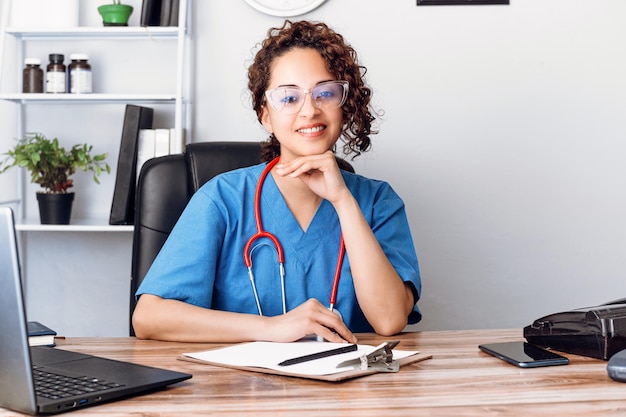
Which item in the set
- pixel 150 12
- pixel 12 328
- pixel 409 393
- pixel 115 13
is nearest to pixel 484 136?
pixel 150 12

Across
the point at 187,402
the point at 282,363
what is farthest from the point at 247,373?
the point at 187,402

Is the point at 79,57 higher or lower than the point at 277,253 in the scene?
higher

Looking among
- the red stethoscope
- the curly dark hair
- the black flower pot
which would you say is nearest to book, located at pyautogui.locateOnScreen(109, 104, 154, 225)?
the black flower pot

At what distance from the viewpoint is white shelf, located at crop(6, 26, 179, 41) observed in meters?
2.36

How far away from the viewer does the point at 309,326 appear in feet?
4.18

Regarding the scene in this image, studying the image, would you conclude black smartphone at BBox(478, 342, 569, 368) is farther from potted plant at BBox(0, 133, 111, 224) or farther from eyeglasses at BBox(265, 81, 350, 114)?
potted plant at BBox(0, 133, 111, 224)

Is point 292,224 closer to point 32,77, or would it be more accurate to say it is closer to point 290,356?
point 290,356

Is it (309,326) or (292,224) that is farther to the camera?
(292,224)

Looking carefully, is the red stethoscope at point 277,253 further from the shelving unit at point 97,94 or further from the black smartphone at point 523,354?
the shelving unit at point 97,94

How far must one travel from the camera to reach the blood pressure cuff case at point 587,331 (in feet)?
3.80

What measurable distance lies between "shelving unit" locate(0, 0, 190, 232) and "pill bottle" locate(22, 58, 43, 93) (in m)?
0.04

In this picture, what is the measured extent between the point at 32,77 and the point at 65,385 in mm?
1669

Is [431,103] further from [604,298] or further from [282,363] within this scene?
[282,363]

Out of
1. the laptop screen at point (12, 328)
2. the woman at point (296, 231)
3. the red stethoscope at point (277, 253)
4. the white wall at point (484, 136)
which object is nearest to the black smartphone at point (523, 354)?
the woman at point (296, 231)
